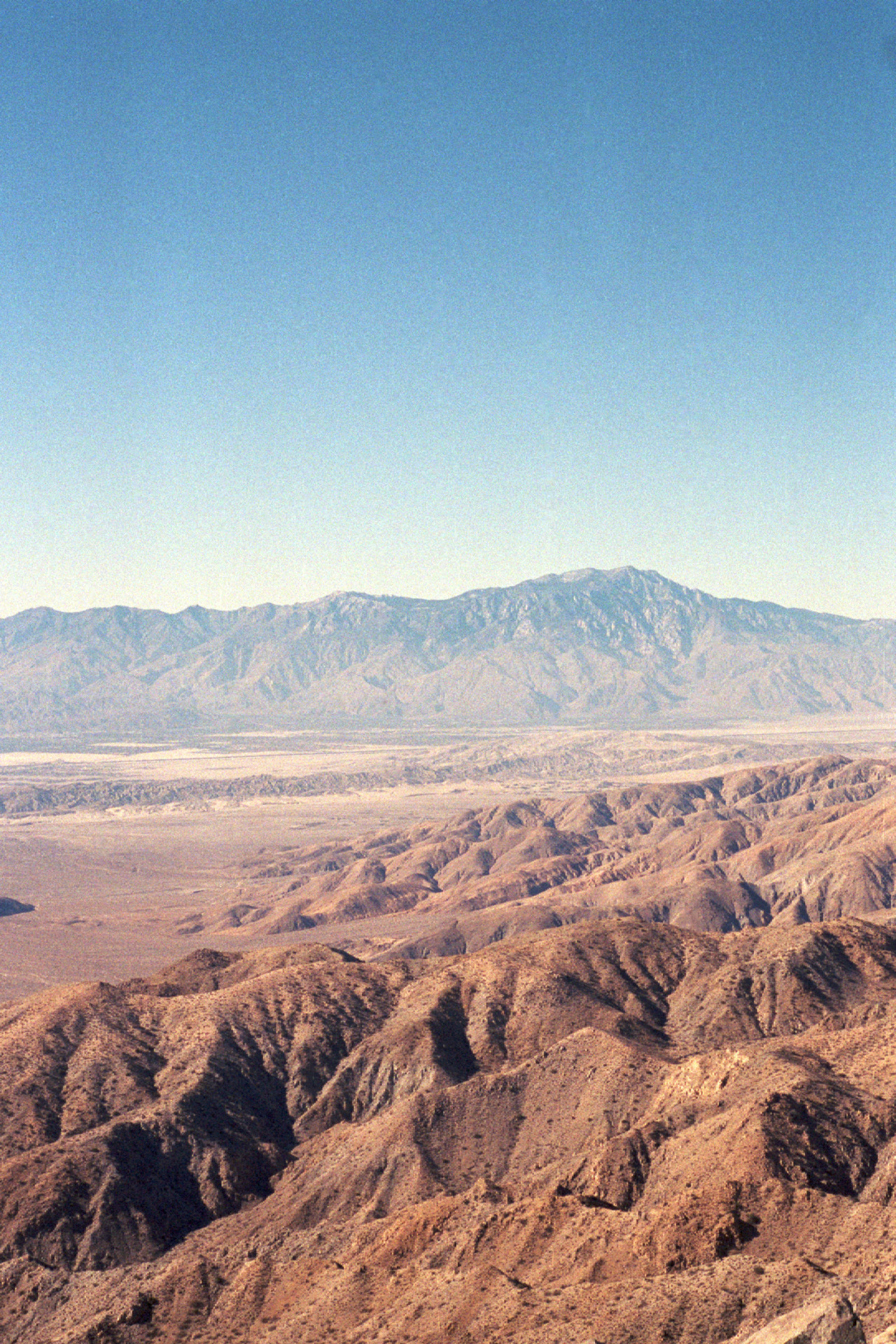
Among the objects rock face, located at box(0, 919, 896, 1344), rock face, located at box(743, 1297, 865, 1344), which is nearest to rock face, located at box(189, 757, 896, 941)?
rock face, located at box(0, 919, 896, 1344)

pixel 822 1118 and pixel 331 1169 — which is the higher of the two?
pixel 822 1118

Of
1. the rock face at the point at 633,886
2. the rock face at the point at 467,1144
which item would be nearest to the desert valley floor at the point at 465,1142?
the rock face at the point at 467,1144

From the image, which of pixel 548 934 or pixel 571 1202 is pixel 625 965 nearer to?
pixel 548 934

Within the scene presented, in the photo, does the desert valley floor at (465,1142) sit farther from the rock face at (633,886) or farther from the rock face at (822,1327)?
the rock face at (633,886)

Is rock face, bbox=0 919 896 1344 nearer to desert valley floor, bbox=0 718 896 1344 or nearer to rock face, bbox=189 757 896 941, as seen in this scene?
desert valley floor, bbox=0 718 896 1344

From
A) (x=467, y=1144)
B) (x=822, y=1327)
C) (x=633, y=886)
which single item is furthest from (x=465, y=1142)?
(x=633, y=886)

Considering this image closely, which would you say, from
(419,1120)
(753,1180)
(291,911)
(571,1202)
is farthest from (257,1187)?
(291,911)

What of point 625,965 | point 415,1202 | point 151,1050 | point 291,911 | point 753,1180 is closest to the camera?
point 753,1180

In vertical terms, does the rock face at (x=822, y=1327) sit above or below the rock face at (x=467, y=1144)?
above
